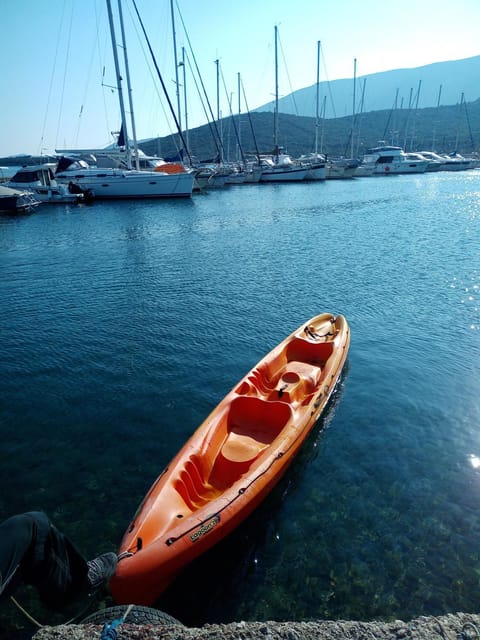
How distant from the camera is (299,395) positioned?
30.0ft

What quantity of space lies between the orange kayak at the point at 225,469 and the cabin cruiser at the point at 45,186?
40.5m

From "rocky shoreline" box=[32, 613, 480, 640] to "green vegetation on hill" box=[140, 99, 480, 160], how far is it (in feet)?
337

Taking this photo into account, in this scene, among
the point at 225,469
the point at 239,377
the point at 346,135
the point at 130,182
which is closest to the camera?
the point at 225,469

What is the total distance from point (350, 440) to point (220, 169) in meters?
59.8

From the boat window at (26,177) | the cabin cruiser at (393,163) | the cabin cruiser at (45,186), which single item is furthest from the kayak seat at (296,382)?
the cabin cruiser at (393,163)

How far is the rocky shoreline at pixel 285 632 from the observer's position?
11.1 ft

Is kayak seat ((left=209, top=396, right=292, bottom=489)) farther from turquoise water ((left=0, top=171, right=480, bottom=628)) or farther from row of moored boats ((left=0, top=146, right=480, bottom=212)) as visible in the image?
row of moored boats ((left=0, top=146, right=480, bottom=212))

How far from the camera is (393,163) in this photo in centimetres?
8150

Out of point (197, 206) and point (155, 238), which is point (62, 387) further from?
point (197, 206)

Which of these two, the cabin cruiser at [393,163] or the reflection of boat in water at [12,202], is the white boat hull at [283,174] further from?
the reflection of boat in water at [12,202]

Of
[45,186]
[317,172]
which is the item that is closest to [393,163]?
[317,172]

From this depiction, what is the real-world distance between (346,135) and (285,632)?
148 metres

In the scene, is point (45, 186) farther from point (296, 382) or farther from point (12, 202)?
point (296, 382)

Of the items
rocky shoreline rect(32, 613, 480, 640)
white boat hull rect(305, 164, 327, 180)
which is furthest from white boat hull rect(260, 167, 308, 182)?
rocky shoreline rect(32, 613, 480, 640)
